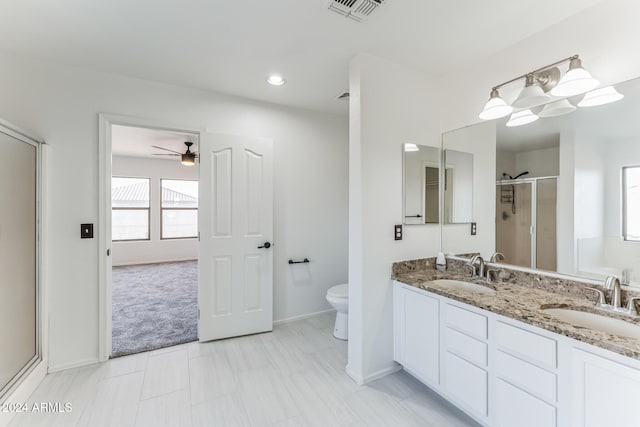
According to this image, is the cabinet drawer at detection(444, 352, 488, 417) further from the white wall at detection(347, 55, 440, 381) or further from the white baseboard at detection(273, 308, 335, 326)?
the white baseboard at detection(273, 308, 335, 326)

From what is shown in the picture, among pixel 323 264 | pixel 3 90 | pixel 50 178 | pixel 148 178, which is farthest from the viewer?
pixel 148 178

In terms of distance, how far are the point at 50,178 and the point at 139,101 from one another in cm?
92

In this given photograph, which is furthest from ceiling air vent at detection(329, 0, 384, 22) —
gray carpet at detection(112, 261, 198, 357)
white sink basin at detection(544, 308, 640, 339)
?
gray carpet at detection(112, 261, 198, 357)

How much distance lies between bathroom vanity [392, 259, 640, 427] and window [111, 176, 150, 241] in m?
6.34

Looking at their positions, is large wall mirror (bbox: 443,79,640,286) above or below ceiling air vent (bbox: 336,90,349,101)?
below

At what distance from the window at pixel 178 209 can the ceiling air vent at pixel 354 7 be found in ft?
20.3

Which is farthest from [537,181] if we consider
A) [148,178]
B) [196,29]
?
[148,178]

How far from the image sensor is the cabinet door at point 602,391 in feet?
3.28

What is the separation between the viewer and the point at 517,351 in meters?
1.32

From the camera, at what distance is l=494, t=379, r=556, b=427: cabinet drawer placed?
47.8 inches

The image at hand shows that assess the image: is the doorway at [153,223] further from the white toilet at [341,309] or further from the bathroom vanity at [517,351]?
the bathroom vanity at [517,351]

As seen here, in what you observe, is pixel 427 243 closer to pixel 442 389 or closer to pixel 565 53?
pixel 442 389

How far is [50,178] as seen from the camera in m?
2.10

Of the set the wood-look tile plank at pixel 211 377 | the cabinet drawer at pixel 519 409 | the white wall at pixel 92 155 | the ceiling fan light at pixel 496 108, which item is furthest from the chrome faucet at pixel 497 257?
the wood-look tile plank at pixel 211 377
